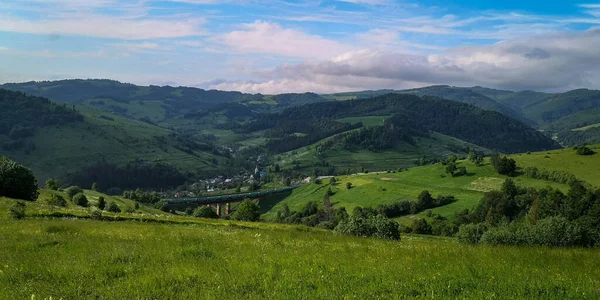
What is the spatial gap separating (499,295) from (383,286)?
10.5 feet

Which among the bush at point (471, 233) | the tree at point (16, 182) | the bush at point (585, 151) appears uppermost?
the tree at point (16, 182)

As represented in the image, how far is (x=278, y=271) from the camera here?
13016 millimetres

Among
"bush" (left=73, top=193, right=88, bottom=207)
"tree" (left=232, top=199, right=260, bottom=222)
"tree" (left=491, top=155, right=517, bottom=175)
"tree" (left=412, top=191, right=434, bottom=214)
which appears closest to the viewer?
"bush" (left=73, top=193, right=88, bottom=207)

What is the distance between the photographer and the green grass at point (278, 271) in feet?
35.3

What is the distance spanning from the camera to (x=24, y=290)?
10.4 meters

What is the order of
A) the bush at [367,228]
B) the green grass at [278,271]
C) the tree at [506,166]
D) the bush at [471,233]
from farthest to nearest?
the tree at [506,166] < the bush at [471,233] < the bush at [367,228] < the green grass at [278,271]

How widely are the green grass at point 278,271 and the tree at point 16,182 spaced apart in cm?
5072

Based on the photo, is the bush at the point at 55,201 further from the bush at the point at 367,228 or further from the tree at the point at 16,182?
the bush at the point at 367,228

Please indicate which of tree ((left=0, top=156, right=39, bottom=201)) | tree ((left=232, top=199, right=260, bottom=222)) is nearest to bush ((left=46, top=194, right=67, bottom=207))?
tree ((left=0, top=156, right=39, bottom=201))

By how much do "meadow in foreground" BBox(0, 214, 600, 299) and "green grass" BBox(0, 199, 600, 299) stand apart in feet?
0.11

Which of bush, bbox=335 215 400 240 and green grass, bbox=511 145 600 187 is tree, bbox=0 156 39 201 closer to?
bush, bbox=335 215 400 240

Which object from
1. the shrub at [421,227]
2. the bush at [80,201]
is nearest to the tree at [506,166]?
the shrub at [421,227]

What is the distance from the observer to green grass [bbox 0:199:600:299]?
10758mm

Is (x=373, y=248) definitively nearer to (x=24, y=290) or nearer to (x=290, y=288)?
(x=290, y=288)
